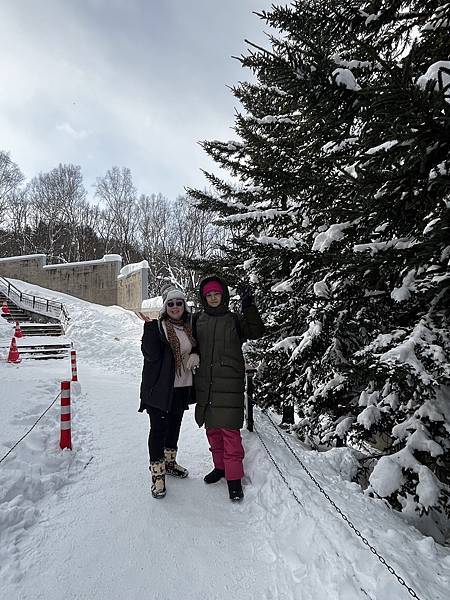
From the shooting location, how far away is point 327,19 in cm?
423

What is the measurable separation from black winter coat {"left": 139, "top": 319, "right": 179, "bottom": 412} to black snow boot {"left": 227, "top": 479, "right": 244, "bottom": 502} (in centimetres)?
91

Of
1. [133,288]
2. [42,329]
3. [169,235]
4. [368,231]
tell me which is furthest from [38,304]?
[368,231]

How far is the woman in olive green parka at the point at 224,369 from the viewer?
10.7ft

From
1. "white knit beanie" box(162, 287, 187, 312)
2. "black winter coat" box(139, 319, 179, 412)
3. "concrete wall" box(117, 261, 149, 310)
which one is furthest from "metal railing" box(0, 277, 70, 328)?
"black winter coat" box(139, 319, 179, 412)

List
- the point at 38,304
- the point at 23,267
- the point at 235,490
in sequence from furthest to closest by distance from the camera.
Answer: the point at 23,267
the point at 38,304
the point at 235,490

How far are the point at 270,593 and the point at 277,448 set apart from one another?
1.95 m

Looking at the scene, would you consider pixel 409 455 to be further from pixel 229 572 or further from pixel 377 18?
pixel 377 18

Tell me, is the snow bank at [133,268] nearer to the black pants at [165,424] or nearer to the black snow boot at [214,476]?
the black pants at [165,424]

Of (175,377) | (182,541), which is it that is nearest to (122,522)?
(182,541)

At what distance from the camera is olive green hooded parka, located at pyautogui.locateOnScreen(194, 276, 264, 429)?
327 cm

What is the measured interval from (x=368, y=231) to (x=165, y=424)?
269cm

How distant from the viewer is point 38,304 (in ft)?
76.8

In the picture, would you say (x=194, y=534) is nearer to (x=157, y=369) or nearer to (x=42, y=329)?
(x=157, y=369)

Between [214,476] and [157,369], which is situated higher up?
[157,369]
